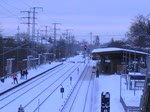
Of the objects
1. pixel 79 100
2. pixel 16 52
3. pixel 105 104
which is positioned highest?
pixel 16 52

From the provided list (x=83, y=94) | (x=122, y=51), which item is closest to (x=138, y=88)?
(x=83, y=94)

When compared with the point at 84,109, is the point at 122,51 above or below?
above

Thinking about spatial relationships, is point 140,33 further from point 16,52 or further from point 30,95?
point 30,95

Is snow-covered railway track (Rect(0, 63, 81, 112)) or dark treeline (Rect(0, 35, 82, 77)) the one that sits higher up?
dark treeline (Rect(0, 35, 82, 77))

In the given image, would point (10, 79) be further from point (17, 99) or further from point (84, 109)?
point (84, 109)

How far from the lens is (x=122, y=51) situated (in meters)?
52.7

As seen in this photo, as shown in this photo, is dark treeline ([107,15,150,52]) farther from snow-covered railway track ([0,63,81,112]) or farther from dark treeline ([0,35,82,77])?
snow-covered railway track ([0,63,81,112])

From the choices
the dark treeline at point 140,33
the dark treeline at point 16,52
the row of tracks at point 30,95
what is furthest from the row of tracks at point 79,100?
the dark treeline at point 140,33

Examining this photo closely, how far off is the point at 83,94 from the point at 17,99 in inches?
252

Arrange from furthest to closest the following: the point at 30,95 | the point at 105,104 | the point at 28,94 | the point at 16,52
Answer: the point at 16,52 < the point at 28,94 < the point at 30,95 < the point at 105,104

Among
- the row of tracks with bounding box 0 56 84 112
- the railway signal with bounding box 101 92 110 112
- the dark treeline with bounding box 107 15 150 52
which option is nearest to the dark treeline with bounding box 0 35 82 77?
the row of tracks with bounding box 0 56 84 112

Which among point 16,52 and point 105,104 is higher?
point 16,52

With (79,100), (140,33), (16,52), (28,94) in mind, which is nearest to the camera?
(79,100)

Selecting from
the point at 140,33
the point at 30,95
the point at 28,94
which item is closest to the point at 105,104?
the point at 30,95
